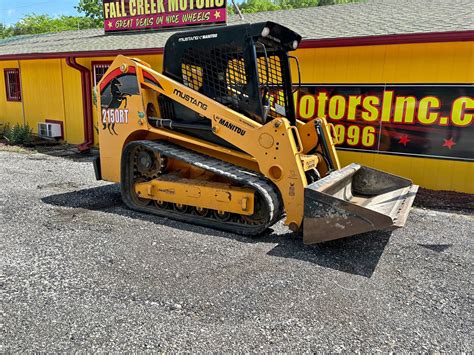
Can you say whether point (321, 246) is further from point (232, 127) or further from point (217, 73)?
point (217, 73)

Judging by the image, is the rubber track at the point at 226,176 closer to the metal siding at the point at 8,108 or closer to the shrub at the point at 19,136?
the shrub at the point at 19,136

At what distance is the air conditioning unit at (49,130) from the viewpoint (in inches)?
475

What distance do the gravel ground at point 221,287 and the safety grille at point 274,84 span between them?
5.55 feet

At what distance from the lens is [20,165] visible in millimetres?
8938

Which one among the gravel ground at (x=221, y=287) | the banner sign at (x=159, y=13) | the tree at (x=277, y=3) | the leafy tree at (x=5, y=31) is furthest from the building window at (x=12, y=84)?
the leafy tree at (x=5, y=31)

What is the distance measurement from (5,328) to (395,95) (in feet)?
23.1

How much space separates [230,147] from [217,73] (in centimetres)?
98

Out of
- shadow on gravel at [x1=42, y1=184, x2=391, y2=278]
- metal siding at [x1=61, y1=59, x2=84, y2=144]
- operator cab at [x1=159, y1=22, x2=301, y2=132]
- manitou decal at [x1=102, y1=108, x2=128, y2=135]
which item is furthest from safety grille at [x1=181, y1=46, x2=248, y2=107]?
metal siding at [x1=61, y1=59, x2=84, y2=144]

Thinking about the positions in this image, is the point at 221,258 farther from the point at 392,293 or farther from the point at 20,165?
the point at 20,165

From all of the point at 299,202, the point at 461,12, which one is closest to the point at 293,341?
the point at 299,202

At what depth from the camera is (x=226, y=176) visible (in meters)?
4.77

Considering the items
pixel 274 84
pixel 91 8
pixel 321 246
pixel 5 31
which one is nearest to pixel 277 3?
pixel 91 8

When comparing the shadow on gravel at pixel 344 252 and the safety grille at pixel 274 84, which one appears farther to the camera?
the safety grille at pixel 274 84

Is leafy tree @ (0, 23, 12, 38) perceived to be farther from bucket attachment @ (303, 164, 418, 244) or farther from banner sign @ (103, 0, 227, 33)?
bucket attachment @ (303, 164, 418, 244)
